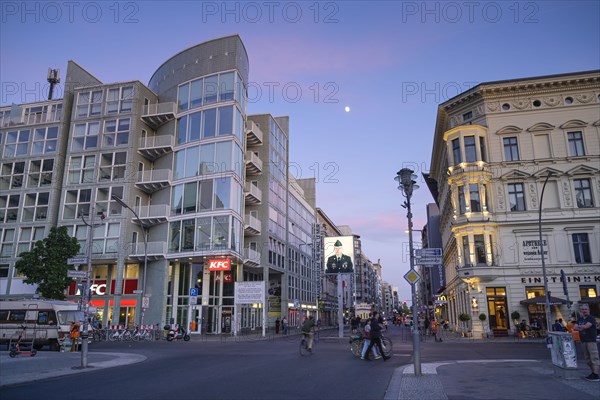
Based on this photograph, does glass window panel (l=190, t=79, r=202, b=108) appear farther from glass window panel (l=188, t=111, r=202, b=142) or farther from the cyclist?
the cyclist

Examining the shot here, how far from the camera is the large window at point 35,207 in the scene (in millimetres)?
44000

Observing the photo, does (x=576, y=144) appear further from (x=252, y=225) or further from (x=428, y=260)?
(x=252, y=225)

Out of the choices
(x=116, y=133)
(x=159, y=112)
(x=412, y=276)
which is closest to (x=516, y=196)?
(x=412, y=276)

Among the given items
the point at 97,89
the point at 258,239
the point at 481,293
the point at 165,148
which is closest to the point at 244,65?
the point at 165,148

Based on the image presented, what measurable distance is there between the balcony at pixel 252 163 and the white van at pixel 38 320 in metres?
25.2

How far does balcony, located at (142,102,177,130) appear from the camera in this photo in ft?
143

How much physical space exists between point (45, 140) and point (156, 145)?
12.2m

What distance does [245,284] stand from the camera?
3931cm

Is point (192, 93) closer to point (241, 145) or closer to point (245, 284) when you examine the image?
point (241, 145)

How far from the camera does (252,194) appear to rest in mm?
47469

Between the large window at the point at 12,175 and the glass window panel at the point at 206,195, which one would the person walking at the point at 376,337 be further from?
the large window at the point at 12,175

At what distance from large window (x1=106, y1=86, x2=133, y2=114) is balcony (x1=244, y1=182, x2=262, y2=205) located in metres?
13.6

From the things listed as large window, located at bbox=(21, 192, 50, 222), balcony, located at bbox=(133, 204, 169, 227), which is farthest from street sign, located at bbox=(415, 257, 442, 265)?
large window, located at bbox=(21, 192, 50, 222)

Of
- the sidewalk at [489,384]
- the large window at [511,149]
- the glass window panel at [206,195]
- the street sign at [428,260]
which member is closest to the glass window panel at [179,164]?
the glass window panel at [206,195]
